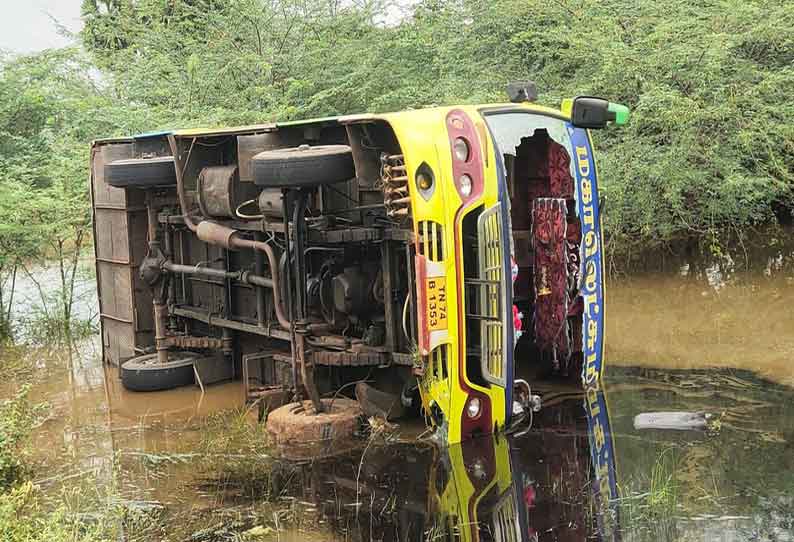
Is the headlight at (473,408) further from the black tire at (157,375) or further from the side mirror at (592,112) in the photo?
the black tire at (157,375)

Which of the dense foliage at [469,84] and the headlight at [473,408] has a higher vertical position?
the dense foliage at [469,84]

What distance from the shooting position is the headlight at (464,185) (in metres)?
6.58

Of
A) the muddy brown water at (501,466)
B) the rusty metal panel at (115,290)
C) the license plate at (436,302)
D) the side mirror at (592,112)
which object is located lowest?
the muddy brown water at (501,466)

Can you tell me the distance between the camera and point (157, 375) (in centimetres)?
912

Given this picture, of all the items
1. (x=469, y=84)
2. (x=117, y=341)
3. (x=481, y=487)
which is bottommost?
(x=481, y=487)

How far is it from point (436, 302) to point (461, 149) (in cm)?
105

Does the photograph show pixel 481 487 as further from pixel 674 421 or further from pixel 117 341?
pixel 117 341

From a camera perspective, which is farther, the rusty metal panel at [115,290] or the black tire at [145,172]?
the rusty metal panel at [115,290]

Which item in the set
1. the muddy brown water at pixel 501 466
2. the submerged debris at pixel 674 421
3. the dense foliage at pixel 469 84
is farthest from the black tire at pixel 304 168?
the dense foliage at pixel 469 84

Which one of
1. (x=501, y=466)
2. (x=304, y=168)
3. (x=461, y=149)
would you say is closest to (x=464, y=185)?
(x=461, y=149)

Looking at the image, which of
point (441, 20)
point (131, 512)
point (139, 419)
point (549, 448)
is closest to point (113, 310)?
point (139, 419)

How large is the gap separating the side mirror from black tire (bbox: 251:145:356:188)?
1801 mm

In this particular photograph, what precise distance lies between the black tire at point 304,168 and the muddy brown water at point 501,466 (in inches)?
75.0

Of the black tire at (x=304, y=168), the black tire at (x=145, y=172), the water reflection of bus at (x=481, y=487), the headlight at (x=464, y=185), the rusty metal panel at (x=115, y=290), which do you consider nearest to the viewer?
the water reflection of bus at (x=481, y=487)
